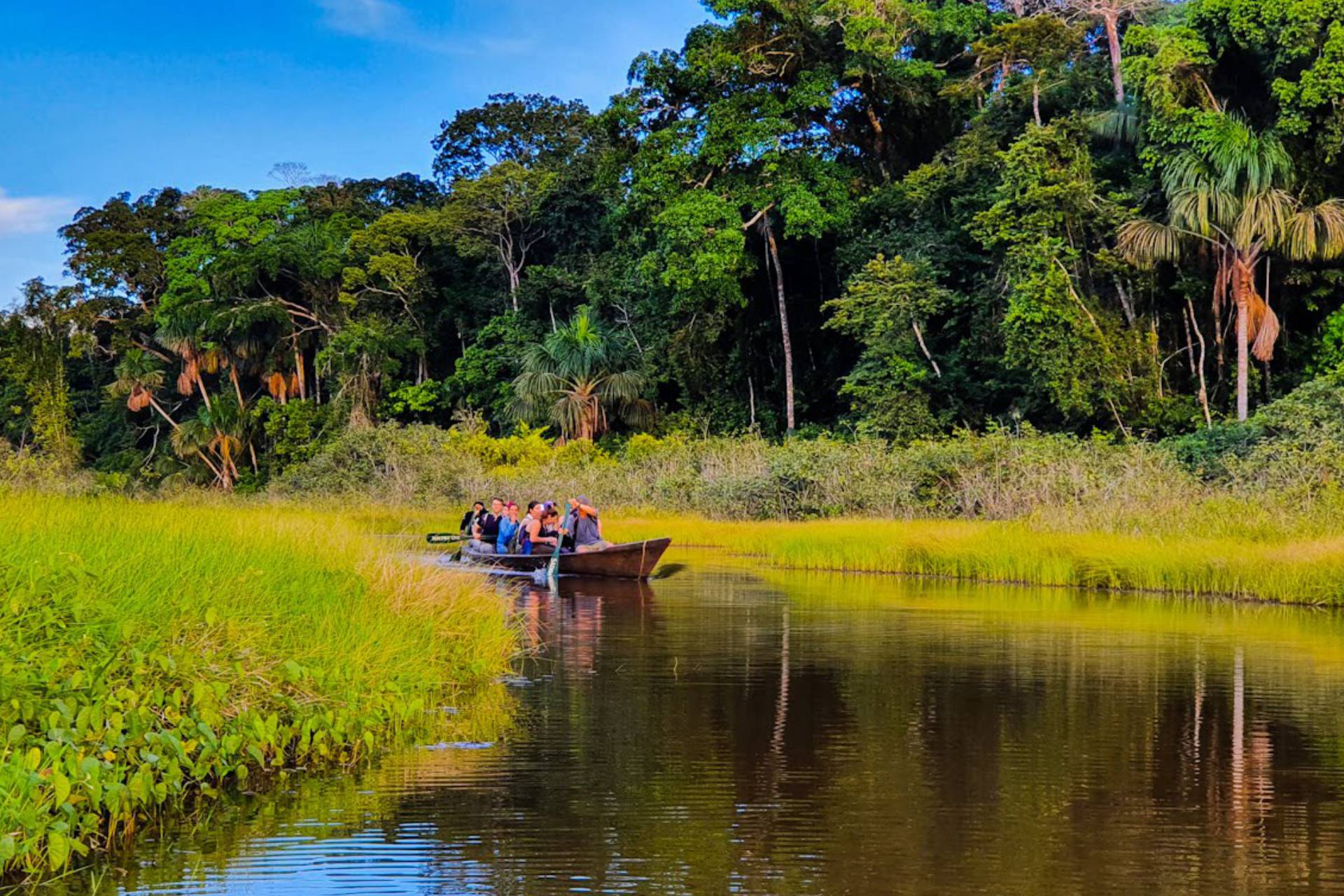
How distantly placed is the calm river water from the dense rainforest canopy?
777 inches

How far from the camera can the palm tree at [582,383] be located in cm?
4531

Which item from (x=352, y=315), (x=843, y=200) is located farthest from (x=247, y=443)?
A: (x=843, y=200)

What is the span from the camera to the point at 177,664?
7625 mm

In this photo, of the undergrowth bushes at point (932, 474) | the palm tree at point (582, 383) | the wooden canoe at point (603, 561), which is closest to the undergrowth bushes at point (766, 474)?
the undergrowth bushes at point (932, 474)

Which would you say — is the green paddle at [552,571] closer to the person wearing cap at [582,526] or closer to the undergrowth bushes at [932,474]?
the person wearing cap at [582,526]

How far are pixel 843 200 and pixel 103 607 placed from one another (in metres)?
35.2

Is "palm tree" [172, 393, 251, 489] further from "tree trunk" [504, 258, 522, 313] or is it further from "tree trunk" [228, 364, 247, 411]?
"tree trunk" [504, 258, 522, 313]

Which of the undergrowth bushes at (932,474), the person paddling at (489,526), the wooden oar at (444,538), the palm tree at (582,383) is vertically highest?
the palm tree at (582,383)

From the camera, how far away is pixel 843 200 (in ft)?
134

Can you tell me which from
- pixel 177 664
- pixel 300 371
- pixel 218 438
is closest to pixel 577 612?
pixel 177 664

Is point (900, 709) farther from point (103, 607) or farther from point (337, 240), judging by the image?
point (337, 240)

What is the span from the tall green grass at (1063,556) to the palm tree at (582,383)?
16.4 m

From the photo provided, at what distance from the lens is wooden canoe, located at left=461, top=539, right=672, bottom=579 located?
893 inches

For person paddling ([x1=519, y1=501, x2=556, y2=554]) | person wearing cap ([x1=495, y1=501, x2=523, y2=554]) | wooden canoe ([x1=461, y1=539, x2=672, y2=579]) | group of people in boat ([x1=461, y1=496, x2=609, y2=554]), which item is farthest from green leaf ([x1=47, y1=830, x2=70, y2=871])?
person wearing cap ([x1=495, y1=501, x2=523, y2=554])
